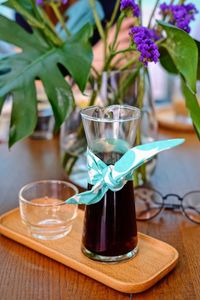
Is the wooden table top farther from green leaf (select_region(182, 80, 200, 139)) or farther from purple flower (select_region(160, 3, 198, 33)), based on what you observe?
purple flower (select_region(160, 3, 198, 33))

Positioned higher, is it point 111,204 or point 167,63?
point 167,63

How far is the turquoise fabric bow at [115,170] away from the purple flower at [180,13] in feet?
1.06

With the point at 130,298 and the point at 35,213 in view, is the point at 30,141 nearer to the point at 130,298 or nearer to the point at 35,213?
the point at 35,213

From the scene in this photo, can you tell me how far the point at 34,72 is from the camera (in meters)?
0.90

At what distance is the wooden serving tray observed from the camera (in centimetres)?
69

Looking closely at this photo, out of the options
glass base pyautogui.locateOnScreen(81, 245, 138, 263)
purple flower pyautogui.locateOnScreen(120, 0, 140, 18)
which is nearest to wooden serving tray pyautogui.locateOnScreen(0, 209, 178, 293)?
glass base pyautogui.locateOnScreen(81, 245, 138, 263)

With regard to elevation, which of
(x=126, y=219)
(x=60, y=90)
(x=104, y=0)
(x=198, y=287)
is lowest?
(x=198, y=287)

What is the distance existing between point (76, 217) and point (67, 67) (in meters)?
0.28

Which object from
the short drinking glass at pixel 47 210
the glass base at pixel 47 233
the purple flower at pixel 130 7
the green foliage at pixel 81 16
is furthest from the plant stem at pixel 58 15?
the glass base at pixel 47 233

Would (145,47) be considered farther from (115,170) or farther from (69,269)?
(69,269)

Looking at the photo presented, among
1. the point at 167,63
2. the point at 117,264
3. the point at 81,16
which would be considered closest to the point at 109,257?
the point at 117,264

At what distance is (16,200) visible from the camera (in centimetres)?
98

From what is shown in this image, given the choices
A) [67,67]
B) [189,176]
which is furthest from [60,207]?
[189,176]

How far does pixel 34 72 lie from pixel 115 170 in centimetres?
31
